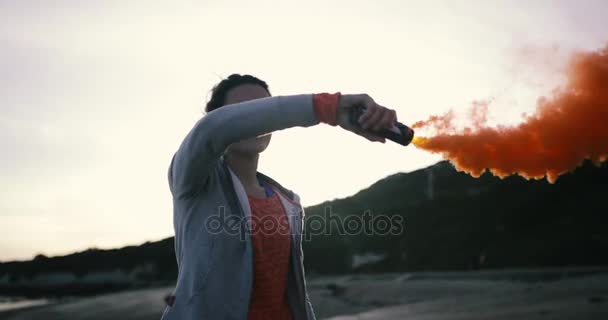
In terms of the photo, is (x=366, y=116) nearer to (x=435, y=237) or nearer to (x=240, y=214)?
(x=240, y=214)

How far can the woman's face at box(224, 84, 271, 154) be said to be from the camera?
129 inches

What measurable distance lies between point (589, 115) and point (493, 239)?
72.1 ft

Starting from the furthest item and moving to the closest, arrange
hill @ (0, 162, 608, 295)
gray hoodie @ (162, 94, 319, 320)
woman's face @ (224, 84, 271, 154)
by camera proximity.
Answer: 1. hill @ (0, 162, 608, 295)
2. woman's face @ (224, 84, 271, 154)
3. gray hoodie @ (162, 94, 319, 320)

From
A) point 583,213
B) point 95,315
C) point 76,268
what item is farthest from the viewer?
point 76,268

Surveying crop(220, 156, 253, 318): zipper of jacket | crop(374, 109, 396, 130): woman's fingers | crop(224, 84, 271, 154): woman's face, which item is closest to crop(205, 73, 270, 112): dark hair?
crop(224, 84, 271, 154): woman's face

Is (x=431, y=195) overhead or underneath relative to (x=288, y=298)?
overhead

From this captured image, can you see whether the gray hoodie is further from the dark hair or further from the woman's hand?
the dark hair

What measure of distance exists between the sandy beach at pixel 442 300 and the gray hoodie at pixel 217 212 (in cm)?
1013

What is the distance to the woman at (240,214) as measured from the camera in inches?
103

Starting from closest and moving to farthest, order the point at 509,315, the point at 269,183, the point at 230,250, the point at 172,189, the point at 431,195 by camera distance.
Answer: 1. the point at 230,250
2. the point at 172,189
3. the point at 269,183
4. the point at 509,315
5. the point at 431,195

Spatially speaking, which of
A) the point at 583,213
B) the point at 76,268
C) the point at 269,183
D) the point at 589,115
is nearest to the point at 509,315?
the point at 589,115

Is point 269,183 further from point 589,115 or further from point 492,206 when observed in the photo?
point 492,206

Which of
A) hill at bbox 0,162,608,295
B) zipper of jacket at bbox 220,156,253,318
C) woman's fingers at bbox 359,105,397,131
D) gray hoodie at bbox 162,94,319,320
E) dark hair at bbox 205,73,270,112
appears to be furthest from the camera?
hill at bbox 0,162,608,295

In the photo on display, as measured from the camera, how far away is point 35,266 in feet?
131
